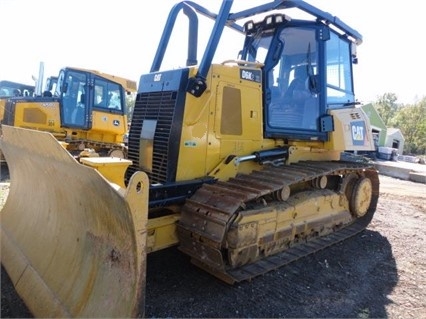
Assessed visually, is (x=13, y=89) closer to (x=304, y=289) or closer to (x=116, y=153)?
(x=116, y=153)

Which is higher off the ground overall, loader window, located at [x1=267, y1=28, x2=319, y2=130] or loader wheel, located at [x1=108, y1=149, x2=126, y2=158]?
loader window, located at [x1=267, y1=28, x2=319, y2=130]

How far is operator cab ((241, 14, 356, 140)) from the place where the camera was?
15.1ft

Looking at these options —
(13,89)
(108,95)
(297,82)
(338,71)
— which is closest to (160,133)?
(297,82)

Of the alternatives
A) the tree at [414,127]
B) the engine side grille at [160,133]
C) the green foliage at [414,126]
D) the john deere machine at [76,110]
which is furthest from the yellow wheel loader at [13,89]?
the tree at [414,127]

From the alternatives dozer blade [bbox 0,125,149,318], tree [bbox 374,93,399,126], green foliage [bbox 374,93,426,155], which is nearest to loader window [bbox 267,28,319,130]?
dozer blade [bbox 0,125,149,318]

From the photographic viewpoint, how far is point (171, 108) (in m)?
3.88

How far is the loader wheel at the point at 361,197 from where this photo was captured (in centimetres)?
556

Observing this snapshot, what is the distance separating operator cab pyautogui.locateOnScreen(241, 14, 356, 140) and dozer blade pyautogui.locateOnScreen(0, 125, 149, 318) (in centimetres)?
259

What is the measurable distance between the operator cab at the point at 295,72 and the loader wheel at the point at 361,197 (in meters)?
1.15

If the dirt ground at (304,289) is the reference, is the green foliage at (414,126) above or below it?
above

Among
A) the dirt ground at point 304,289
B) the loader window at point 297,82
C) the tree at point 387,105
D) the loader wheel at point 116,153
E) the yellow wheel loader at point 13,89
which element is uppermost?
the tree at point 387,105

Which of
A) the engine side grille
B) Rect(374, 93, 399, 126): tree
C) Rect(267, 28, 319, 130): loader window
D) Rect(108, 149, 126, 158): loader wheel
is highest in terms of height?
Rect(374, 93, 399, 126): tree

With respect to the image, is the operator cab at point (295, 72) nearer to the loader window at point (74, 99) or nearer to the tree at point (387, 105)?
the loader window at point (74, 99)

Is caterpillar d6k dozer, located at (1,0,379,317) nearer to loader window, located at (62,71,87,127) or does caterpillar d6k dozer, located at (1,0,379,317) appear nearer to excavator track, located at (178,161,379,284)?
excavator track, located at (178,161,379,284)
